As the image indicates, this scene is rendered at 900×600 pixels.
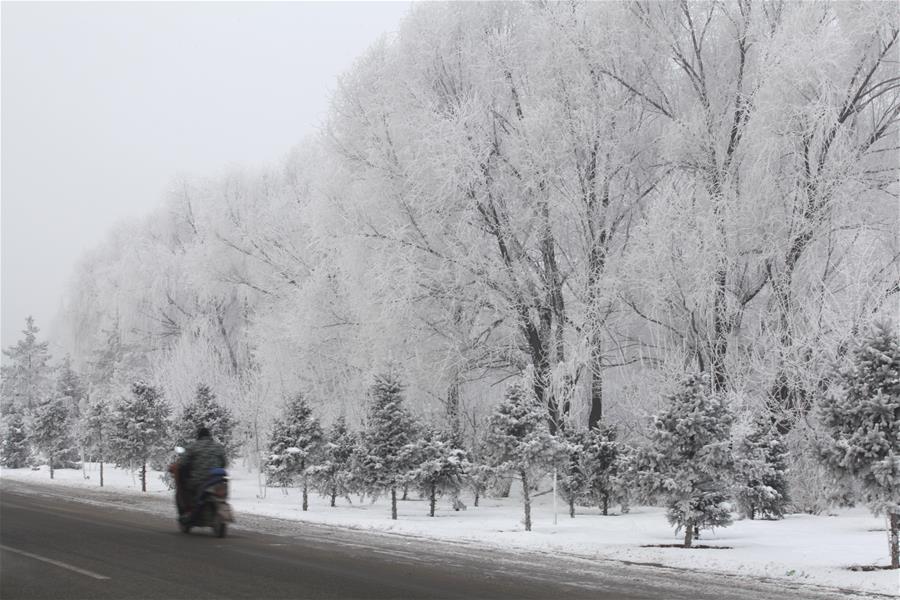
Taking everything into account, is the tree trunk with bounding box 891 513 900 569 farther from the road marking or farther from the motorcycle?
the road marking

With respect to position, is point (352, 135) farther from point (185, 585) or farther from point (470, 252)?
point (185, 585)

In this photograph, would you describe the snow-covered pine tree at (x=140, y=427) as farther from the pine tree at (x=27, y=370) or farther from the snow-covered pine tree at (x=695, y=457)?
the pine tree at (x=27, y=370)

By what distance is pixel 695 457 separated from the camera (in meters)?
15.3

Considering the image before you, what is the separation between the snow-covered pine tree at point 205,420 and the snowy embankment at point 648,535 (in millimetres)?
4010

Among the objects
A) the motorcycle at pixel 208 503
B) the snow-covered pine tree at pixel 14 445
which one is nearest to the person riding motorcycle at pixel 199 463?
the motorcycle at pixel 208 503

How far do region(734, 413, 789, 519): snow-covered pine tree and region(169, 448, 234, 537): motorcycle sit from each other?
11.6 metres

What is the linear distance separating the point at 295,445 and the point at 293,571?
53.8ft

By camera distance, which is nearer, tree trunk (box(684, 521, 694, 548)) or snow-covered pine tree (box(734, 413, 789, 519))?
tree trunk (box(684, 521, 694, 548))

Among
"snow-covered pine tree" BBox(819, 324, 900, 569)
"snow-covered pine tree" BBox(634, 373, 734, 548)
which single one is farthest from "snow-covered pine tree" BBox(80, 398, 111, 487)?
"snow-covered pine tree" BBox(819, 324, 900, 569)

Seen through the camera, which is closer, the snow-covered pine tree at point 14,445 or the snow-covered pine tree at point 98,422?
the snow-covered pine tree at point 98,422

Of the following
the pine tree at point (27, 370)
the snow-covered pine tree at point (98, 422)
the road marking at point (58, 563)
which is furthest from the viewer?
the pine tree at point (27, 370)

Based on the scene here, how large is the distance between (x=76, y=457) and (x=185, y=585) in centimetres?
→ 4934

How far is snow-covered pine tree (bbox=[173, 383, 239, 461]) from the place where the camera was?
1216 inches

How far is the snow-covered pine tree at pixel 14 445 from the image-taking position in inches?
1996
